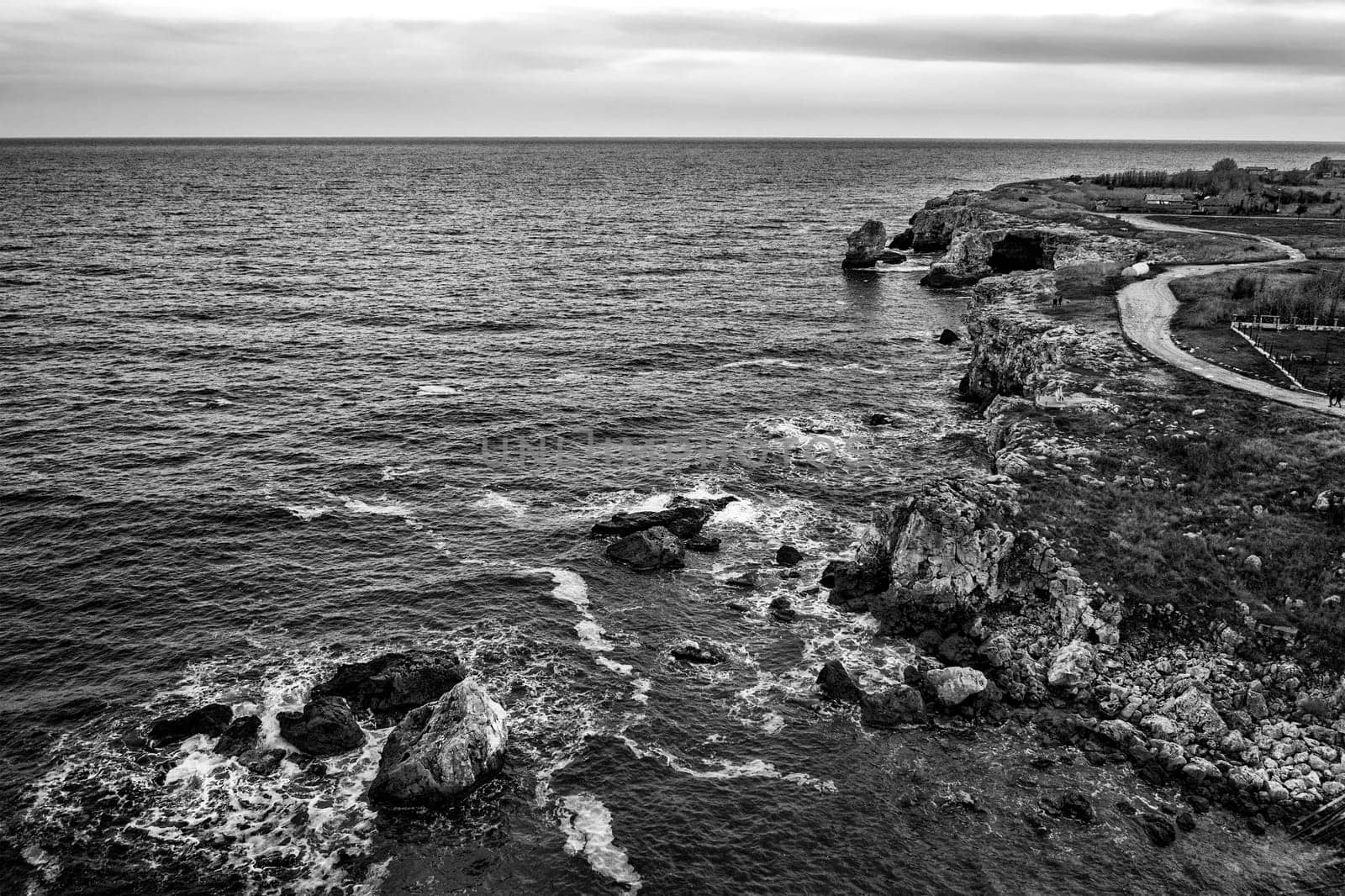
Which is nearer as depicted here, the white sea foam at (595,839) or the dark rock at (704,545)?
the white sea foam at (595,839)

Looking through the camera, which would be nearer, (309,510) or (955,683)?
(955,683)

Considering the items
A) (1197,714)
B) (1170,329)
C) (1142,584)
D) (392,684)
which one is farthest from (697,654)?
(1170,329)

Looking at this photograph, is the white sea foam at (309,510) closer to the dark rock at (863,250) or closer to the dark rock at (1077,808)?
the dark rock at (1077,808)

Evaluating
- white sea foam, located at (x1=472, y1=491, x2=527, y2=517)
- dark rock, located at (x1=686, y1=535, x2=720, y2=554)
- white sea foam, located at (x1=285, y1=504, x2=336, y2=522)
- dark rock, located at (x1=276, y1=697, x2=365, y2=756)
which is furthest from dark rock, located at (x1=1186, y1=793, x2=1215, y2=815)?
white sea foam, located at (x1=285, y1=504, x2=336, y2=522)

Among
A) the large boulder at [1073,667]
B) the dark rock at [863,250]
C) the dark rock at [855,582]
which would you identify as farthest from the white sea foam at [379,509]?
the dark rock at [863,250]

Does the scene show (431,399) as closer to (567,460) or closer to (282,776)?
(567,460)

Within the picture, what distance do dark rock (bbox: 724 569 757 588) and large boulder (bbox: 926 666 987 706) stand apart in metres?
12.8

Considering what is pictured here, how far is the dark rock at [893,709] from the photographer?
42906 millimetres

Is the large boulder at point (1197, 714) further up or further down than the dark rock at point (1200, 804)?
further up

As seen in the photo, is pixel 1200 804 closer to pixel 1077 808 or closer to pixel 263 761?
pixel 1077 808

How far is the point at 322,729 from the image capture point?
4125cm

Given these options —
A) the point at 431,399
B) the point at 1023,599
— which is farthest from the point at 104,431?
the point at 1023,599

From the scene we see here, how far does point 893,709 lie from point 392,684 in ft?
77.9

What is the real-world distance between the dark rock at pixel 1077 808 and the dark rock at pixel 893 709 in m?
7.15
